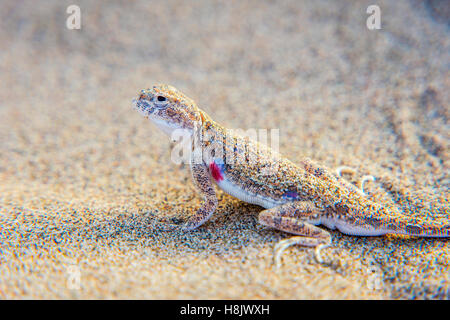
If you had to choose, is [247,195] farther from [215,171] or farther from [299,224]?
[299,224]

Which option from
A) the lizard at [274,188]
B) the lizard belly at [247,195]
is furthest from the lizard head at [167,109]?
the lizard belly at [247,195]

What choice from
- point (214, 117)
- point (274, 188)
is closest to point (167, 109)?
point (274, 188)

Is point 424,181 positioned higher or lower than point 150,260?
higher

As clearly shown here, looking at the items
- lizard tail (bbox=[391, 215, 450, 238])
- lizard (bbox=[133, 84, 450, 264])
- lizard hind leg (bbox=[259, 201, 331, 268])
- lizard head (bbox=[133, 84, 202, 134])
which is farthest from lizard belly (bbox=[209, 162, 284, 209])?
lizard tail (bbox=[391, 215, 450, 238])

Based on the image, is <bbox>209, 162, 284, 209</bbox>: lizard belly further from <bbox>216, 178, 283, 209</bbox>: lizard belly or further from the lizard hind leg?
the lizard hind leg

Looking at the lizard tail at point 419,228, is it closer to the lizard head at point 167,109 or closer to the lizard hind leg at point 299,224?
the lizard hind leg at point 299,224

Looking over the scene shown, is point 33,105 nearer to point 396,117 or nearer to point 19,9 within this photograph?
point 19,9
